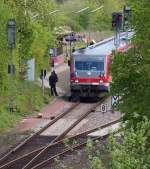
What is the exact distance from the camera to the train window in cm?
3553

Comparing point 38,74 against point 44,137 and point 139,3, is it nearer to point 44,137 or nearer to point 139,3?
point 44,137

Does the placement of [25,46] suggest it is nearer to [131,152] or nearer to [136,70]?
[136,70]

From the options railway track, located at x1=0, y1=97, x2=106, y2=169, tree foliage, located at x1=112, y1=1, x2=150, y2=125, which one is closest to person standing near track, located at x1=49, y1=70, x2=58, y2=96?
railway track, located at x1=0, y1=97, x2=106, y2=169

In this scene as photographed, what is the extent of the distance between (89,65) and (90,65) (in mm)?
55

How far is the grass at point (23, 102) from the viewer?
27.9 m

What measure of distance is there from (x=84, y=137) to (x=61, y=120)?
4251mm

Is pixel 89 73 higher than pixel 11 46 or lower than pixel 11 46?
lower

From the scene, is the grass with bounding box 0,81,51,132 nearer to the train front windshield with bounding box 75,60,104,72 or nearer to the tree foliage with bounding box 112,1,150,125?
the train front windshield with bounding box 75,60,104,72

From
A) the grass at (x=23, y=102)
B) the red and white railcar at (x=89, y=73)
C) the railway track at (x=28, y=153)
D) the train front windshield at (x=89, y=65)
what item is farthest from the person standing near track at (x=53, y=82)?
the railway track at (x=28, y=153)

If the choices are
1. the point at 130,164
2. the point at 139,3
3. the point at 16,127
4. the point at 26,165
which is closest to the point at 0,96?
the point at 16,127

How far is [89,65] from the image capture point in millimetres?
35656

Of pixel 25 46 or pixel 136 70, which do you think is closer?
pixel 136 70

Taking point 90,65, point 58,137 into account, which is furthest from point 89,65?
point 58,137

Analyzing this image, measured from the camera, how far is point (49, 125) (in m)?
28.1
